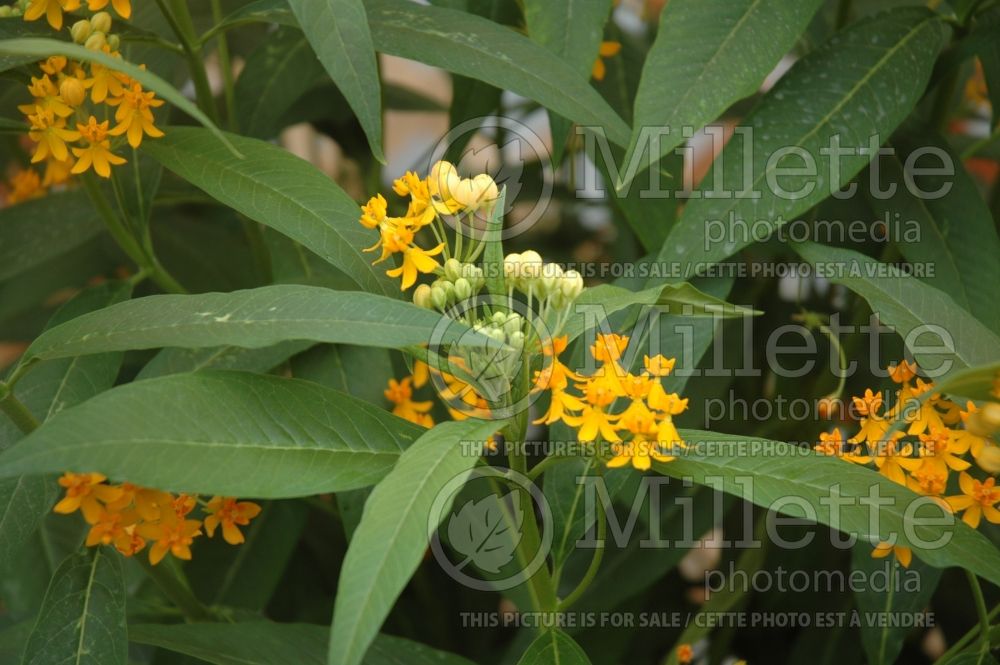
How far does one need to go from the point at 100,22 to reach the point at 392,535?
443 mm

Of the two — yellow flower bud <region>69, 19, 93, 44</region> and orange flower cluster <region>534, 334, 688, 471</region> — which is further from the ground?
yellow flower bud <region>69, 19, 93, 44</region>

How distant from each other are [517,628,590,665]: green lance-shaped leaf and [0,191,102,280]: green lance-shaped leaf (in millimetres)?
573

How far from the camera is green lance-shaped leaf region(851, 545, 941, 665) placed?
77 centimetres

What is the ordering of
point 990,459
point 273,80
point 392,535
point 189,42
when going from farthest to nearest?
1. point 273,80
2. point 189,42
3. point 990,459
4. point 392,535

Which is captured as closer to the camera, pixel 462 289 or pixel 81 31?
pixel 462 289

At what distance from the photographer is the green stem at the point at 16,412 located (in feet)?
2.12

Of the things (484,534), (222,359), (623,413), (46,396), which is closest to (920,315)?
(623,413)

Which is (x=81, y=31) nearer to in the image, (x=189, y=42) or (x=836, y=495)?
(x=189, y=42)

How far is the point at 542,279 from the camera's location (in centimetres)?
61

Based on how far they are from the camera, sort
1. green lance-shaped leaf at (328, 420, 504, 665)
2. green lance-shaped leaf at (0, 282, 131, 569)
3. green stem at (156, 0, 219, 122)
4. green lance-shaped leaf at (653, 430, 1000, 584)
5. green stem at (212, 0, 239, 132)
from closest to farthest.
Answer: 1. green lance-shaped leaf at (328, 420, 504, 665)
2. green lance-shaped leaf at (653, 430, 1000, 584)
3. green lance-shaped leaf at (0, 282, 131, 569)
4. green stem at (156, 0, 219, 122)
5. green stem at (212, 0, 239, 132)

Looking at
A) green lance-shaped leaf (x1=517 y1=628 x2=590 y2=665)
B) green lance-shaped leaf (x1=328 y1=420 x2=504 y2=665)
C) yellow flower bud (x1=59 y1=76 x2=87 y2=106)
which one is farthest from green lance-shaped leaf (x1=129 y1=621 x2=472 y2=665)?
yellow flower bud (x1=59 y1=76 x2=87 y2=106)

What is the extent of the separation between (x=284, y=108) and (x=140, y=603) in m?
0.43

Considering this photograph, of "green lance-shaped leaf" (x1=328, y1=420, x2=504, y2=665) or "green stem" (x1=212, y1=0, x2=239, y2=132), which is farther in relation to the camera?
"green stem" (x1=212, y1=0, x2=239, y2=132)

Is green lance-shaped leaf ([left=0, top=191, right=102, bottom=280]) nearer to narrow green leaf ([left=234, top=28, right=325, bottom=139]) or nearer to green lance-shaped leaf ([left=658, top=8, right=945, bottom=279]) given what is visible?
narrow green leaf ([left=234, top=28, right=325, bottom=139])
